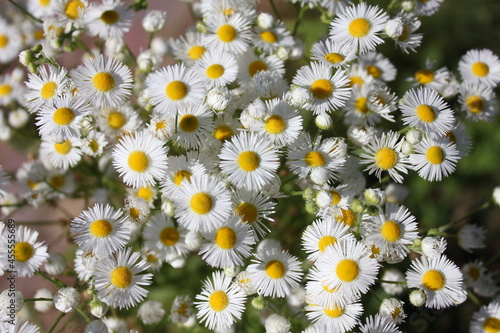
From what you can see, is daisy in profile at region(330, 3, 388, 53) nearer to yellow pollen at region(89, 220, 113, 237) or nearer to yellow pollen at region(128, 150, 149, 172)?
yellow pollen at region(128, 150, 149, 172)

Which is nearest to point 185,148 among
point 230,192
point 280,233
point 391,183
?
point 230,192

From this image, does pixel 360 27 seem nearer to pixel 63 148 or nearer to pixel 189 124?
pixel 189 124

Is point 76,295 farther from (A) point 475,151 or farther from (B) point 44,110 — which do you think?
(A) point 475,151

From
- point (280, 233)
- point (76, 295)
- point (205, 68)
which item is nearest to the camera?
point (76, 295)

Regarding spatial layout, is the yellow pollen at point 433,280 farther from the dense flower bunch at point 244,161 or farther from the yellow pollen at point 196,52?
the yellow pollen at point 196,52

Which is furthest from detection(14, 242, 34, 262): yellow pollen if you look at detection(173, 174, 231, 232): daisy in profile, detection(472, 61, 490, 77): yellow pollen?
detection(472, 61, 490, 77): yellow pollen
